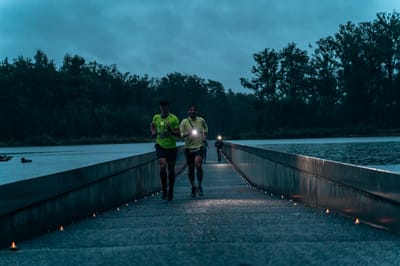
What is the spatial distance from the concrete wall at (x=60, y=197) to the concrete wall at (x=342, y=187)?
3.02 metres

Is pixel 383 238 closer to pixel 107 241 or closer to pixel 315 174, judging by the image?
pixel 107 241

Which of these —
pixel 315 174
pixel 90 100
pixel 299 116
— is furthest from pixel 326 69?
pixel 315 174

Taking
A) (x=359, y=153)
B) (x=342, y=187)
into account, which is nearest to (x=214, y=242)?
(x=342, y=187)

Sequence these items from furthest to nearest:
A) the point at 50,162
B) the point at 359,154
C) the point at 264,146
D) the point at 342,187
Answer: the point at 264,146, the point at 50,162, the point at 359,154, the point at 342,187

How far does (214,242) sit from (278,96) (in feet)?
390

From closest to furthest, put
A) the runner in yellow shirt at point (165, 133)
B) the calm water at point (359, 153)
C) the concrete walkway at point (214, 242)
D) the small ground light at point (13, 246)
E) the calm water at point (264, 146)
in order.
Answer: the concrete walkway at point (214, 242)
the small ground light at point (13, 246)
the runner in yellow shirt at point (165, 133)
the calm water at point (264, 146)
the calm water at point (359, 153)

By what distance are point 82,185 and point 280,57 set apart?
118755mm

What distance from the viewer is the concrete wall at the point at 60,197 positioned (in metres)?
6.90

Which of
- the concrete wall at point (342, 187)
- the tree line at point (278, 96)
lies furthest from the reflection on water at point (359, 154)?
the tree line at point (278, 96)

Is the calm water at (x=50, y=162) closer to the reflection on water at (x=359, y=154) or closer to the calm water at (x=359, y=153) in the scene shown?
the calm water at (x=359, y=153)

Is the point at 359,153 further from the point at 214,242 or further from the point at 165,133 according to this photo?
the point at 214,242

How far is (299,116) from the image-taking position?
118000 mm

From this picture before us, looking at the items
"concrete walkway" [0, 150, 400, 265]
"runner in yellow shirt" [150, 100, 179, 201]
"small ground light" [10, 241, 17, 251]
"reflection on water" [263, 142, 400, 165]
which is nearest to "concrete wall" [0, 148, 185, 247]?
"small ground light" [10, 241, 17, 251]

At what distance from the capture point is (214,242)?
6781 millimetres
